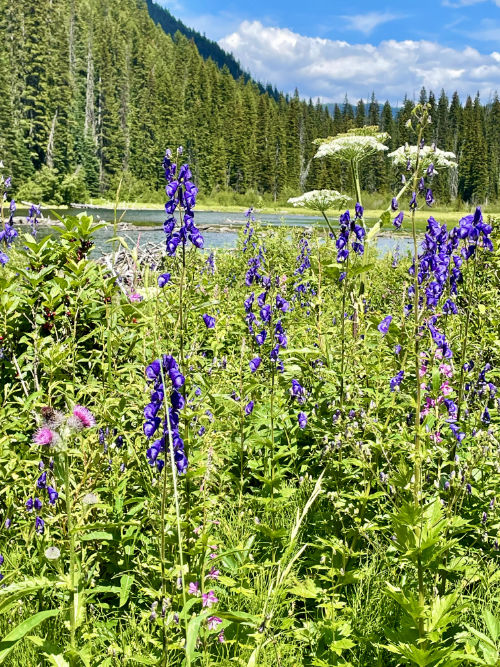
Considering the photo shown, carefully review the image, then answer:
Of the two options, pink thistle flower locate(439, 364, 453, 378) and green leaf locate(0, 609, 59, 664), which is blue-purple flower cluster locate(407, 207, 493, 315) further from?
green leaf locate(0, 609, 59, 664)

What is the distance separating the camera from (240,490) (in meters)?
2.63

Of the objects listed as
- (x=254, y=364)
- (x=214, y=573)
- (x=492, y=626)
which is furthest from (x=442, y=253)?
(x=214, y=573)

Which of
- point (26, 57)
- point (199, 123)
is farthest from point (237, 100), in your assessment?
point (26, 57)

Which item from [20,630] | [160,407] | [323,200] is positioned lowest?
[20,630]

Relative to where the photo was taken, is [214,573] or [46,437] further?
[214,573]

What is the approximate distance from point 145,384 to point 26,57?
229 feet

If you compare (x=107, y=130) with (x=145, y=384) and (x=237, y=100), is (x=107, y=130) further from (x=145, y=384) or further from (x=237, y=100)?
(x=145, y=384)

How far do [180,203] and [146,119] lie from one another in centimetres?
8862

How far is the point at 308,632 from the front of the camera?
1.92 metres

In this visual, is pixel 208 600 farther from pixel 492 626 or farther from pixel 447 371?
pixel 447 371

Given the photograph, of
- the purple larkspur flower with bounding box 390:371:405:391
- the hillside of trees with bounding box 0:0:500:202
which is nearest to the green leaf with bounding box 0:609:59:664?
the purple larkspur flower with bounding box 390:371:405:391

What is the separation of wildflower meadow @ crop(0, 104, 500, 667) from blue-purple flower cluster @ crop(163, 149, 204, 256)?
1cm

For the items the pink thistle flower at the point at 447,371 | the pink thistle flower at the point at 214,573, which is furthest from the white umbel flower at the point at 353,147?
the pink thistle flower at the point at 214,573

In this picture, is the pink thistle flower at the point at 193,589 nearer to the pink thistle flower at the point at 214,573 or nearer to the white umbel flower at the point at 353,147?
the pink thistle flower at the point at 214,573
